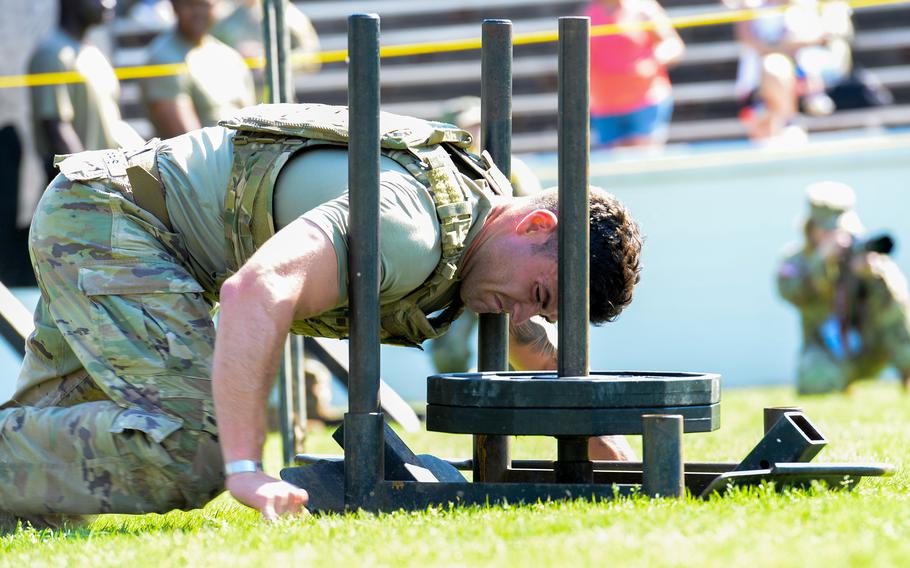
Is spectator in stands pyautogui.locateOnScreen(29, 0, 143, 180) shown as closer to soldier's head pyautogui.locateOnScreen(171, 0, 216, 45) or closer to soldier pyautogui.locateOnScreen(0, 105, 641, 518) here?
soldier's head pyautogui.locateOnScreen(171, 0, 216, 45)

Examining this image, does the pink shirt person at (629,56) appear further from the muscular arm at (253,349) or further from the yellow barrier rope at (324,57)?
the muscular arm at (253,349)

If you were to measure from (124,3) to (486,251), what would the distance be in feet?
33.1

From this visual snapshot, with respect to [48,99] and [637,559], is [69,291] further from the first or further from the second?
[48,99]

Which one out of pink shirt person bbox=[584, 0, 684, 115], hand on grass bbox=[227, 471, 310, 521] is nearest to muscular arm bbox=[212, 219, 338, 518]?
hand on grass bbox=[227, 471, 310, 521]

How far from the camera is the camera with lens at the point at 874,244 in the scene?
9.68 m

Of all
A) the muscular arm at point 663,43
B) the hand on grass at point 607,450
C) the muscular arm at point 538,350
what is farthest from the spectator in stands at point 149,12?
the hand on grass at point 607,450

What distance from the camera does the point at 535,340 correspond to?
421 cm

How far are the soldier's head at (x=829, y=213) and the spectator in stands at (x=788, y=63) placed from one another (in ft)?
Answer: 4.59

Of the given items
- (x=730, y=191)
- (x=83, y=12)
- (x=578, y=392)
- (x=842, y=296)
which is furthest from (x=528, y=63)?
(x=578, y=392)

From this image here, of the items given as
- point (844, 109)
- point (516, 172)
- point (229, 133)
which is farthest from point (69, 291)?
point (844, 109)

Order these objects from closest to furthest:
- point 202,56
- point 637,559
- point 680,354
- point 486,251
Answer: point 637,559 < point 486,251 < point 202,56 < point 680,354

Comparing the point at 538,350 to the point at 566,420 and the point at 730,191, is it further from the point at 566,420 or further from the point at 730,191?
the point at 730,191

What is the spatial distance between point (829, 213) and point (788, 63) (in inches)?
63.6

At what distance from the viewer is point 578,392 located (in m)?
3.21
